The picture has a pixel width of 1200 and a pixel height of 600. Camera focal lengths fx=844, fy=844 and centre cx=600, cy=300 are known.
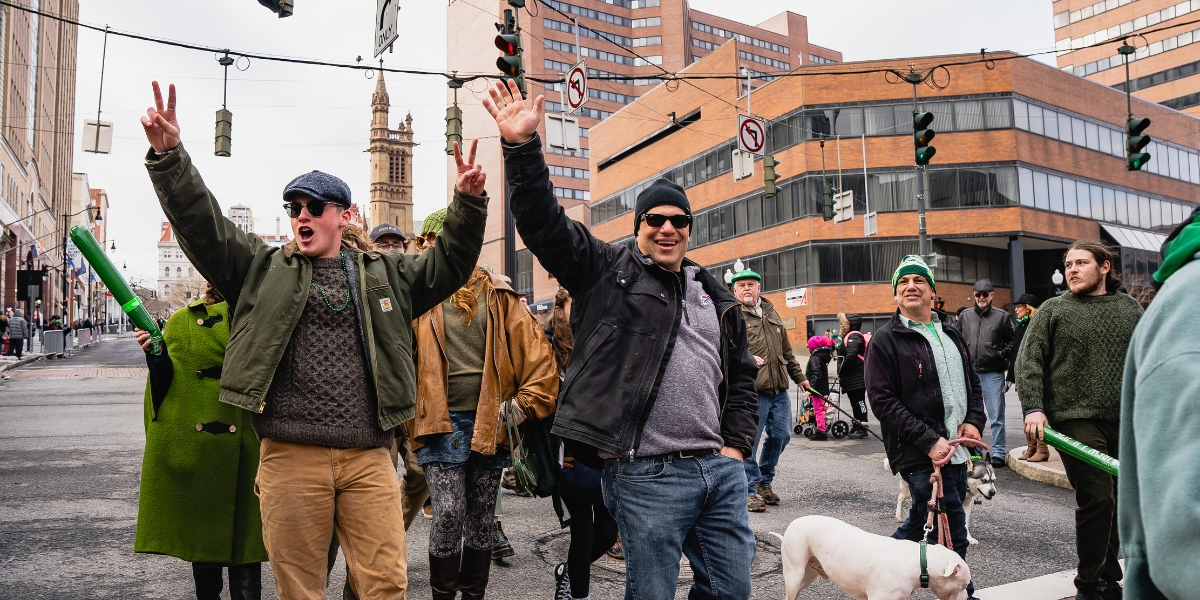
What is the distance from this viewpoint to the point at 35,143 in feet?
202

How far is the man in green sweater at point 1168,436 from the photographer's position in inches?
49.5

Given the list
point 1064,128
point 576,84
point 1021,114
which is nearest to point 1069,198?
point 1064,128

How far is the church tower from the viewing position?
128000mm

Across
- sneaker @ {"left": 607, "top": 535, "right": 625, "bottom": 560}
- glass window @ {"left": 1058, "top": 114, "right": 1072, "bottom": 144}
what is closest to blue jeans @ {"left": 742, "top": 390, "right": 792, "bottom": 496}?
sneaker @ {"left": 607, "top": 535, "right": 625, "bottom": 560}

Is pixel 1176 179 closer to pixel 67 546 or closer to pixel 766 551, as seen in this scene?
pixel 766 551

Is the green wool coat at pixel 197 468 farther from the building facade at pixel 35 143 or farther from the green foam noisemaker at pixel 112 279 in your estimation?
the building facade at pixel 35 143

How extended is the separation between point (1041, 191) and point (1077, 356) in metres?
42.3

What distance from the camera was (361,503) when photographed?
10.4ft

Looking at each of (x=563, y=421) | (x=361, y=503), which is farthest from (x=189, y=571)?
(x=563, y=421)

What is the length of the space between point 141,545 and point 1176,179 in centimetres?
5977

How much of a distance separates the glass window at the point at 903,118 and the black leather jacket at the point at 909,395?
39.8m

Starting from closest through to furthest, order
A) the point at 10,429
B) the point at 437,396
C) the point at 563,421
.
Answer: the point at 563,421
the point at 437,396
the point at 10,429

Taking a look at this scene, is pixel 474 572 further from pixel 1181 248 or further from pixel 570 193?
pixel 570 193

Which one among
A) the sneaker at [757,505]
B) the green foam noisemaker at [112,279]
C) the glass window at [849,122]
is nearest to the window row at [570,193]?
the glass window at [849,122]
